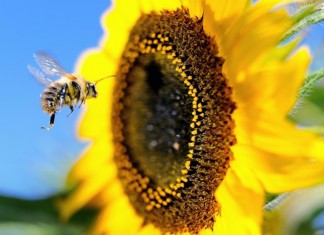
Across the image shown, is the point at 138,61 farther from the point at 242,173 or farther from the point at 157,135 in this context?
the point at 242,173

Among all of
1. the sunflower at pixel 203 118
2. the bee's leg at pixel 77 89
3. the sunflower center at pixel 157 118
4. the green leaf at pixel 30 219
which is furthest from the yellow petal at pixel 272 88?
the green leaf at pixel 30 219

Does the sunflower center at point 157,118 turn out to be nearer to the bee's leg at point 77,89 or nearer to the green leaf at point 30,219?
the bee's leg at point 77,89

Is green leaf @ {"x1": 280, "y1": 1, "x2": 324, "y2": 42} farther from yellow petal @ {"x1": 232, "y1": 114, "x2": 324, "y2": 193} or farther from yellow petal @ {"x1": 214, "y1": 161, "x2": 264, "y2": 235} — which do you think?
yellow petal @ {"x1": 214, "y1": 161, "x2": 264, "y2": 235}

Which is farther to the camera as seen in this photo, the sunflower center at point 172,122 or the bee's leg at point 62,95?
the bee's leg at point 62,95

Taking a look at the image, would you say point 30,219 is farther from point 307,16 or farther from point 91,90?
point 307,16

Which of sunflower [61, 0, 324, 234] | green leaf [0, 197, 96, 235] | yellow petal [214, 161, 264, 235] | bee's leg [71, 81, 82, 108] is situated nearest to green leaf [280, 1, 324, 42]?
sunflower [61, 0, 324, 234]
